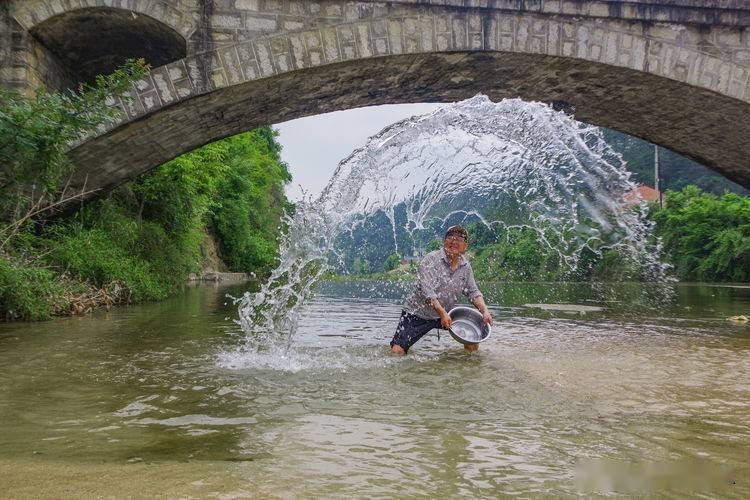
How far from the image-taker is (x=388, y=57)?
10.0 meters

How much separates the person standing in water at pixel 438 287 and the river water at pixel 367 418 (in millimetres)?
280

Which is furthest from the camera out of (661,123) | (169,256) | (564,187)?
(169,256)

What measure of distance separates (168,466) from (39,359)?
146 inches

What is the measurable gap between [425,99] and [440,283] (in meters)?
6.33

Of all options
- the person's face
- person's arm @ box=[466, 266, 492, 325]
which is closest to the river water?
person's arm @ box=[466, 266, 492, 325]

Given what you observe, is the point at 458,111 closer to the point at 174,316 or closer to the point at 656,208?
the point at 174,316

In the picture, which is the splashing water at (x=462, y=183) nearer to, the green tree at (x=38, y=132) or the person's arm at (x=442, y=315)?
the person's arm at (x=442, y=315)

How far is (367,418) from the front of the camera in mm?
3805

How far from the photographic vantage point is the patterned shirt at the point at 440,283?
258 inches

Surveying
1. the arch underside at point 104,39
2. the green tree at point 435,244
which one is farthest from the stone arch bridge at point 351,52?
the green tree at point 435,244

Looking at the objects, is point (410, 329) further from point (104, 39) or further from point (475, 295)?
point (104, 39)

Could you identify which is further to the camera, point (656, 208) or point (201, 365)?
point (656, 208)

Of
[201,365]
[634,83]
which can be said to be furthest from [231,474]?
[634,83]

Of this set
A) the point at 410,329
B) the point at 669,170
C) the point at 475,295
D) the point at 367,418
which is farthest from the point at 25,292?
the point at 669,170
